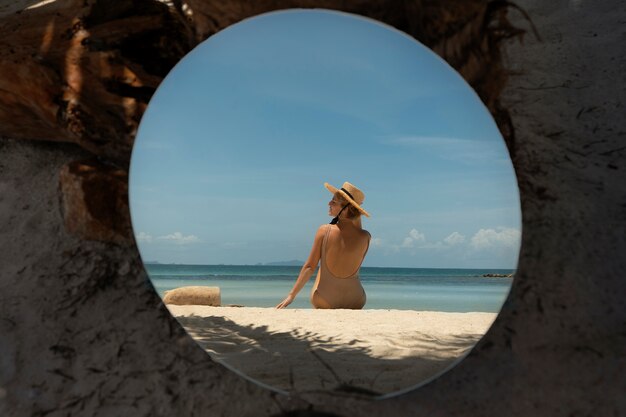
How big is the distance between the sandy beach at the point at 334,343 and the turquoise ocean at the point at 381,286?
890cm

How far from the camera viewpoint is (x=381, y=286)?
19.2 metres

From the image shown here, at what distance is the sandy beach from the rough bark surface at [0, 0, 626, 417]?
937 millimetres

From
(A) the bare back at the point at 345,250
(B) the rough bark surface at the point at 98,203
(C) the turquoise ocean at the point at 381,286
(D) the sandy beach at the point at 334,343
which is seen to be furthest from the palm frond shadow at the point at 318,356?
(C) the turquoise ocean at the point at 381,286

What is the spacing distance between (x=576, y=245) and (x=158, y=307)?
56.5 inches

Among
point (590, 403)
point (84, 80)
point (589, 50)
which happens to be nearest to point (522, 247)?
point (590, 403)

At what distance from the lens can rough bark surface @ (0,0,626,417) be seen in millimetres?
1691

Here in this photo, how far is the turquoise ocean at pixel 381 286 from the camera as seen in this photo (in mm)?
15273

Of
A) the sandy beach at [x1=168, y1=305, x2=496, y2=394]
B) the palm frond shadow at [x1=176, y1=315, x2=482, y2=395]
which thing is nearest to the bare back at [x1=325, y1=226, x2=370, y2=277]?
the sandy beach at [x1=168, y1=305, x2=496, y2=394]

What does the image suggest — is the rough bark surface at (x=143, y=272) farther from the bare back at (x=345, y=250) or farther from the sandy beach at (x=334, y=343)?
the bare back at (x=345, y=250)

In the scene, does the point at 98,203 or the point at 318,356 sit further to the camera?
the point at 318,356

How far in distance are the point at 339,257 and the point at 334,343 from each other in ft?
3.58

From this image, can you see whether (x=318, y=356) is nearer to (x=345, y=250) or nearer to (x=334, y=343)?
(x=334, y=343)

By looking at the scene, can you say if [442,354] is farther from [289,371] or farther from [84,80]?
[84,80]

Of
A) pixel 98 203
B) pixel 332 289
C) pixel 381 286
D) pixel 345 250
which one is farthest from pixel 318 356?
pixel 381 286
